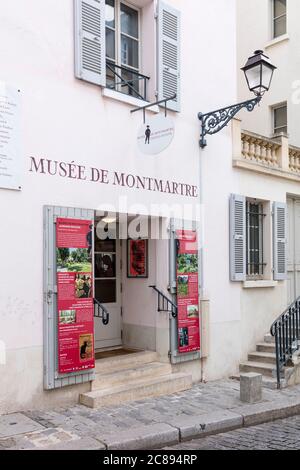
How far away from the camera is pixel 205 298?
27.5 ft

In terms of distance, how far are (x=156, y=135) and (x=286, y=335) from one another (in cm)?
379

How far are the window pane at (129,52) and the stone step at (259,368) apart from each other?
5174 millimetres

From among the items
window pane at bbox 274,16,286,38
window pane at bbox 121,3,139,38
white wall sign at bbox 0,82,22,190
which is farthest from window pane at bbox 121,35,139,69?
window pane at bbox 274,16,286,38

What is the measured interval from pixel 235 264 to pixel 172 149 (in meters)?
2.29

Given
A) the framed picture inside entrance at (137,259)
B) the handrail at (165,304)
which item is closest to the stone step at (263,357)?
the handrail at (165,304)

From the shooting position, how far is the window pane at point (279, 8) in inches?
498

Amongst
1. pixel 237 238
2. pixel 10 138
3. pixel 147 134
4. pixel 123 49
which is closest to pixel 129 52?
pixel 123 49

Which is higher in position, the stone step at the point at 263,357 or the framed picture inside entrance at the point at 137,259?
the framed picture inside entrance at the point at 137,259

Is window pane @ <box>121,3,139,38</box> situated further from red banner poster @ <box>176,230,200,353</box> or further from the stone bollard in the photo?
the stone bollard

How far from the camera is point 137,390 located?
7004 mm

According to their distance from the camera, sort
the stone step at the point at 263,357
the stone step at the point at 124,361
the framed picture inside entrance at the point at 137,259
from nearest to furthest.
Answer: the stone step at the point at 124,361 → the framed picture inside entrance at the point at 137,259 → the stone step at the point at 263,357

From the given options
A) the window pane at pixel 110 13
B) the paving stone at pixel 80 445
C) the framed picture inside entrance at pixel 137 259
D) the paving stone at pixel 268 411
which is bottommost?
the paving stone at pixel 268 411

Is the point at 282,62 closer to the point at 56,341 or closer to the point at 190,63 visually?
the point at 190,63

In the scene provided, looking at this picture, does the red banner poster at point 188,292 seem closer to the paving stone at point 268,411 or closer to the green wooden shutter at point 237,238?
the green wooden shutter at point 237,238
